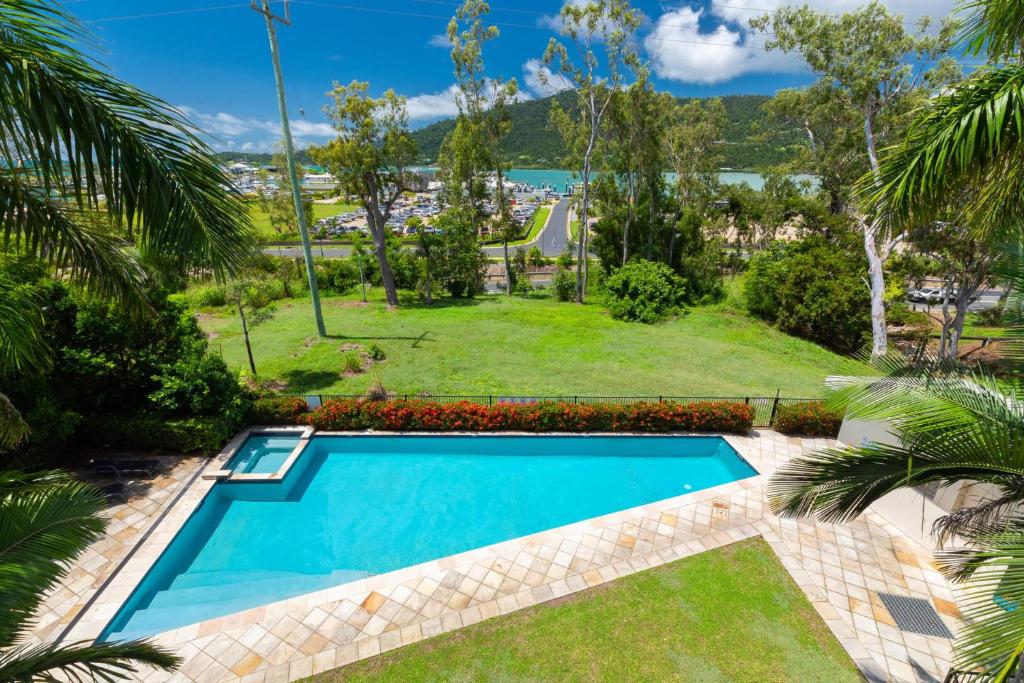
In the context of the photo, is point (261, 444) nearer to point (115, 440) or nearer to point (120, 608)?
point (115, 440)

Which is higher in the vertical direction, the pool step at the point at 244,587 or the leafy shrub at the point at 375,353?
the leafy shrub at the point at 375,353

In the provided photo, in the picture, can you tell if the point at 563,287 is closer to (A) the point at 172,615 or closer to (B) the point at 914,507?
(B) the point at 914,507

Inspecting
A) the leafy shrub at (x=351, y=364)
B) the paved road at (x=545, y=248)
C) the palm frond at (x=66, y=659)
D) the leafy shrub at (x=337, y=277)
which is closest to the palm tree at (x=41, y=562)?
the palm frond at (x=66, y=659)

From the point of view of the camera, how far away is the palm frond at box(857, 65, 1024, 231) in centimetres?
359

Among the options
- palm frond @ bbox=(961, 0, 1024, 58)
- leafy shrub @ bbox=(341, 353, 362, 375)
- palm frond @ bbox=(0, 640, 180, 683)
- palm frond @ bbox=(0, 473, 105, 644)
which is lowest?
leafy shrub @ bbox=(341, 353, 362, 375)

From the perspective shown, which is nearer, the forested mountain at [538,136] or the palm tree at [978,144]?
the palm tree at [978,144]

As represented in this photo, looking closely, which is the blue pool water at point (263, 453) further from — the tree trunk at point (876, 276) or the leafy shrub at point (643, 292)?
the tree trunk at point (876, 276)

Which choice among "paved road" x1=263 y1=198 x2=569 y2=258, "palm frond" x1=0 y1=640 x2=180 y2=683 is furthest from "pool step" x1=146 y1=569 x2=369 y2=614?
"paved road" x1=263 y1=198 x2=569 y2=258

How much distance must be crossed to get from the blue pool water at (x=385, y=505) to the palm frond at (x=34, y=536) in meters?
5.18

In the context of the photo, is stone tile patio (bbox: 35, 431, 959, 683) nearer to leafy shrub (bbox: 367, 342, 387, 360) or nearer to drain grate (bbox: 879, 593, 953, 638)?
drain grate (bbox: 879, 593, 953, 638)

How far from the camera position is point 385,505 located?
10312mm

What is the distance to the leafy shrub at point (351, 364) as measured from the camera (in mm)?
16172

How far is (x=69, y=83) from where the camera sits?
2.38 m

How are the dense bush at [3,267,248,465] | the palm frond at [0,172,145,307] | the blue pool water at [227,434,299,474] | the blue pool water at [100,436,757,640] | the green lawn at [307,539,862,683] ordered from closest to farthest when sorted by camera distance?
the palm frond at [0,172,145,307] → the green lawn at [307,539,862,683] → the blue pool water at [100,436,757,640] → the dense bush at [3,267,248,465] → the blue pool water at [227,434,299,474]
